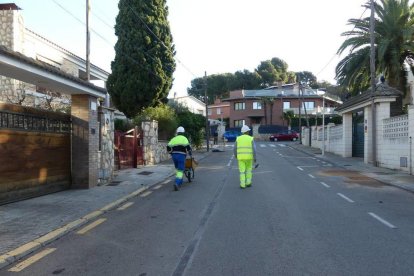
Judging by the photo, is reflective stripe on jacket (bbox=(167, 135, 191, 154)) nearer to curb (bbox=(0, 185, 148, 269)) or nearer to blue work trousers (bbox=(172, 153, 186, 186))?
blue work trousers (bbox=(172, 153, 186, 186))

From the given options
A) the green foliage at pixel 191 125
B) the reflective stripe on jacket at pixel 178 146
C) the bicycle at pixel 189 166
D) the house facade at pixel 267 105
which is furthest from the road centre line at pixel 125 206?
the house facade at pixel 267 105

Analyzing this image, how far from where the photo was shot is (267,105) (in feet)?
258

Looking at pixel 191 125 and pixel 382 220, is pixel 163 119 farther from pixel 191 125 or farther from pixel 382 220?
pixel 382 220

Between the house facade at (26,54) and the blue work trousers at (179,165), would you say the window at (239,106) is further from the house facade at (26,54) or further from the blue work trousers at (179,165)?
the blue work trousers at (179,165)

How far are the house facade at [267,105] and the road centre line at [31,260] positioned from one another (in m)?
71.7

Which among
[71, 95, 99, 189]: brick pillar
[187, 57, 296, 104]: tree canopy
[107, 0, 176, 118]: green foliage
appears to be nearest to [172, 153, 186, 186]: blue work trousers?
[71, 95, 99, 189]: brick pillar

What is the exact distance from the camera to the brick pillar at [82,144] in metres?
13.8

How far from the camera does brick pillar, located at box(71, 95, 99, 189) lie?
45.1 feet

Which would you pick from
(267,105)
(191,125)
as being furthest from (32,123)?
(267,105)

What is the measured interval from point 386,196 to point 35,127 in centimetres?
938

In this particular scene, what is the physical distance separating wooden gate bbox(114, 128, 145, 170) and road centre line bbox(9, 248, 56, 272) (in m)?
12.4

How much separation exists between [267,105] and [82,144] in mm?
66489

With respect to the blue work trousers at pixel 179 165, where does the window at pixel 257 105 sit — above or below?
above

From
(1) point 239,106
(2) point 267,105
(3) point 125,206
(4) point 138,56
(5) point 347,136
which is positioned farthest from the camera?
(1) point 239,106
